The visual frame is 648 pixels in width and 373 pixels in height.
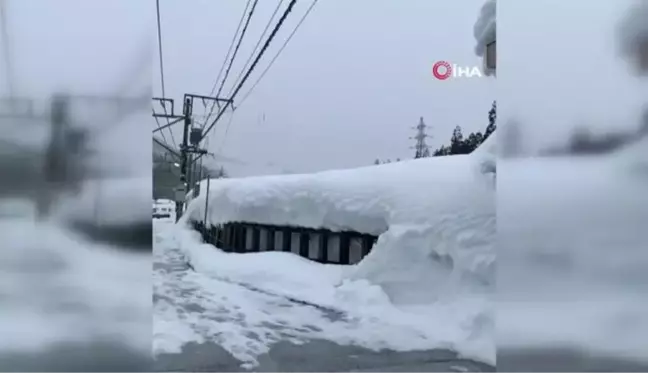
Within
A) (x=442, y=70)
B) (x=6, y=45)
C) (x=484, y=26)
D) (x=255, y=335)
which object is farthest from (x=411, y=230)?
(x=6, y=45)

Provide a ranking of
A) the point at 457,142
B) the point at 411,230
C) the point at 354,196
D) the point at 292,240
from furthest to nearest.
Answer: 1. the point at 292,240
2. the point at 354,196
3. the point at 411,230
4. the point at 457,142

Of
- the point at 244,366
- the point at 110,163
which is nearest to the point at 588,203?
the point at 110,163

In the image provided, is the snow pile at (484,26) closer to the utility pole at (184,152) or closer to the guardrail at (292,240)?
the utility pole at (184,152)

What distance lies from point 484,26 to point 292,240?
2336mm

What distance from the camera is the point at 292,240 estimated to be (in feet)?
14.2

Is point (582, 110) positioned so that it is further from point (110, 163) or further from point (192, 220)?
point (192, 220)

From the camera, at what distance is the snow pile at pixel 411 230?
10.5ft

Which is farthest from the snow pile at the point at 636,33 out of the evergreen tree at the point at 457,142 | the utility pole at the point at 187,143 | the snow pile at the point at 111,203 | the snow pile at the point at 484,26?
the utility pole at the point at 187,143

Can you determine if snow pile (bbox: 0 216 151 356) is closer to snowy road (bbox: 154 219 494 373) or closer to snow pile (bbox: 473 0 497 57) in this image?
snowy road (bbox: 154 219 494 373)

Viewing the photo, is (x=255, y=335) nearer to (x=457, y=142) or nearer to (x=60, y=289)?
(x=457, y=142)

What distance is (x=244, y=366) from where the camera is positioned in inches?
97.0

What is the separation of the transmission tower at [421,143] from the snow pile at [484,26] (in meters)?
0.56

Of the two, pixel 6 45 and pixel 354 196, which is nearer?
pixel 6 45

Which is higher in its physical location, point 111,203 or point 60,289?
point 111,203
